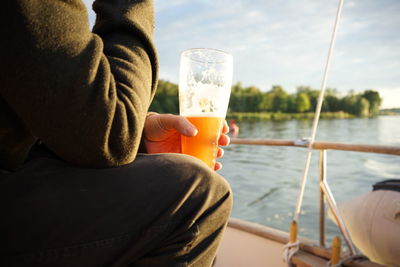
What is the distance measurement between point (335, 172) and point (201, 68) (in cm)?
2217

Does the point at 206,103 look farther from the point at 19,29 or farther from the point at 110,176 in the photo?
the point at 19,29

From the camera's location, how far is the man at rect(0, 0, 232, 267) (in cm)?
43

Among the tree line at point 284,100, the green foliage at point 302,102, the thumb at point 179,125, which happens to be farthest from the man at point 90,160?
the green foliage at point 302,102

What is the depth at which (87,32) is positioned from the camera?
1.54 ft

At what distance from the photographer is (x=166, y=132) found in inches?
35.0

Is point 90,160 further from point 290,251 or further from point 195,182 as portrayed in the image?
point 290,251

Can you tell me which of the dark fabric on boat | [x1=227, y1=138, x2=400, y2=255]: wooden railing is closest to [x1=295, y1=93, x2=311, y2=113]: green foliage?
[x1=227, y1=138, x2=400, y2=255]: wooden railing

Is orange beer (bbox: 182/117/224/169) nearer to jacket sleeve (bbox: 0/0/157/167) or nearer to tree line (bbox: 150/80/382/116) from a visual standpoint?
jacket sleeve (bbox: 0/0/157/167)

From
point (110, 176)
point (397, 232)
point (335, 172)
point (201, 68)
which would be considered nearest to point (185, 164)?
point (110, 176)

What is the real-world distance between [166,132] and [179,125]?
11 cm

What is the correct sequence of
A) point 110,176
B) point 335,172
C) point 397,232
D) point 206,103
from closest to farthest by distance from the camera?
point 110,176
point 206,103
point 397,232
point 335,172

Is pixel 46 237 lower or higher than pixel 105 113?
lower

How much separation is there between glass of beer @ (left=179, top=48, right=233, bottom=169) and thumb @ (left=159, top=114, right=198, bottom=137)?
35 millimetres

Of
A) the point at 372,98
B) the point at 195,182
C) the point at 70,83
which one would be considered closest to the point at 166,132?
the point at 195,182
